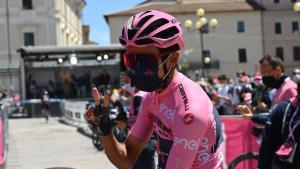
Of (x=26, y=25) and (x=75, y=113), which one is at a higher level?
(x=26, y=25)

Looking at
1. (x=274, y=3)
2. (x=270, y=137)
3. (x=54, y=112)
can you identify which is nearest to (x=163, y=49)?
(x=270, y=137)

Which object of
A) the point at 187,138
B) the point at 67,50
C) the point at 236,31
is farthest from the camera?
the point at 236,31

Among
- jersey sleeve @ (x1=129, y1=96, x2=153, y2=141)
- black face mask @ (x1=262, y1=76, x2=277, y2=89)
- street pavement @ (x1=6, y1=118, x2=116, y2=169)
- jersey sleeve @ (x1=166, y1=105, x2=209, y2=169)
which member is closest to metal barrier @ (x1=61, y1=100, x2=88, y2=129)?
street pavement @ (x1=6, y1=118, x2=116, y2=169)

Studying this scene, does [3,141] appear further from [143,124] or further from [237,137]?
[143,124]

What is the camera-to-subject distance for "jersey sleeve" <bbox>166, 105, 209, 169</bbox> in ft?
9.02

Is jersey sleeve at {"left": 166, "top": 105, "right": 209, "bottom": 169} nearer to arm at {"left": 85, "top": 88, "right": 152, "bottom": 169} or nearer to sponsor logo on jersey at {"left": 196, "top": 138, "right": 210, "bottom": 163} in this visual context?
sponsor logo on jersey at {"left": 196, "top": 138, "right": 210, "bottom": 163}

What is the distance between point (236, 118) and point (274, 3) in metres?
80.7

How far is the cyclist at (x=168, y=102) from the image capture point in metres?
2.78

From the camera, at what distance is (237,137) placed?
9398mm

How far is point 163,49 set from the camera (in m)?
2.87

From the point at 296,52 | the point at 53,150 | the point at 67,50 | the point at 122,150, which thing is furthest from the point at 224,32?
the point at 122,150

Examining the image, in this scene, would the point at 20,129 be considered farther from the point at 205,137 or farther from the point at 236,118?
the point at 205,137

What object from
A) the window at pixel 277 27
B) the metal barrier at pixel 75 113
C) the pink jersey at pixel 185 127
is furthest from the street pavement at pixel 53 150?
the window at pixel 277 27

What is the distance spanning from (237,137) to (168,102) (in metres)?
6.64
